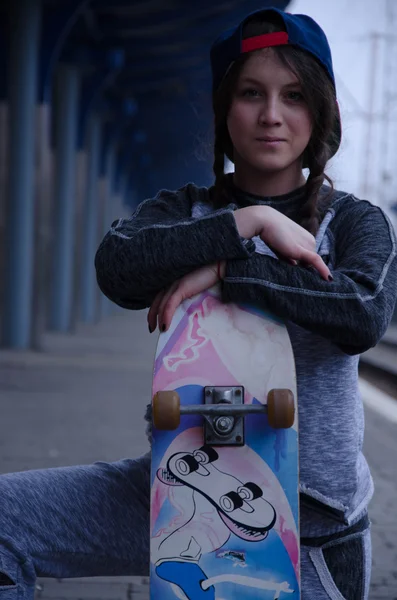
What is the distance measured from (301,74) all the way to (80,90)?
1891 centimetres

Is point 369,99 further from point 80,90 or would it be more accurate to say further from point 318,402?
point 318,402

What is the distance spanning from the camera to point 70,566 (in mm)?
1750

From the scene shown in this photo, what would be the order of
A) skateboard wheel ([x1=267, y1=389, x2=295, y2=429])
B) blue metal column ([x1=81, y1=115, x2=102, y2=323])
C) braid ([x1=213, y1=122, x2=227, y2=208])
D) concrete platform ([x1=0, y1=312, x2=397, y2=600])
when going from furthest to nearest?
blue metal column ([x1=81, y1=115, x2=102, y2=323]) → concrete platform ([x1=0, y1=312, x2=397, y2=600]) → braid ([x1=213, y1=122, x2=227, y2=208]) → skateboard wheel ([x1=267, y1=389, x2=295, y2=429])

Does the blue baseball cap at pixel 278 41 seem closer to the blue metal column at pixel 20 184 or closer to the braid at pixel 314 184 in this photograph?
the braid at pixel 314 184

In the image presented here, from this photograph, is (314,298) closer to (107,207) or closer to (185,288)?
(185,288)

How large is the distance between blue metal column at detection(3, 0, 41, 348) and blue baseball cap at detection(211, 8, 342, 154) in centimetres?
1157

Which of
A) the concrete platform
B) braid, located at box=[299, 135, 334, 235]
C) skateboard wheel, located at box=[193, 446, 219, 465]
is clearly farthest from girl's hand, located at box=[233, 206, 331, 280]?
the concrete platform

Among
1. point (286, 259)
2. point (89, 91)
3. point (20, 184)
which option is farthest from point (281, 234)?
point (89, 91)

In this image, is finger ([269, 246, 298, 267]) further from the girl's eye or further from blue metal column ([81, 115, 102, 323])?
blue metal column ([81, 115, 102, 323])

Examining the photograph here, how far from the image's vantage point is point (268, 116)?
1.81 meters

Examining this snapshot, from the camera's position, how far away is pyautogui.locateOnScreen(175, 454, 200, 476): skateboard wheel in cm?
164

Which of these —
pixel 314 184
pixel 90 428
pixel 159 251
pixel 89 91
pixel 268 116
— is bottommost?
pixel 90 428

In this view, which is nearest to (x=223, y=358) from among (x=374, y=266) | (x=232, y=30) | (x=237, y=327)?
(x=237, y=327)

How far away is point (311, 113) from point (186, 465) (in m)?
0.70
